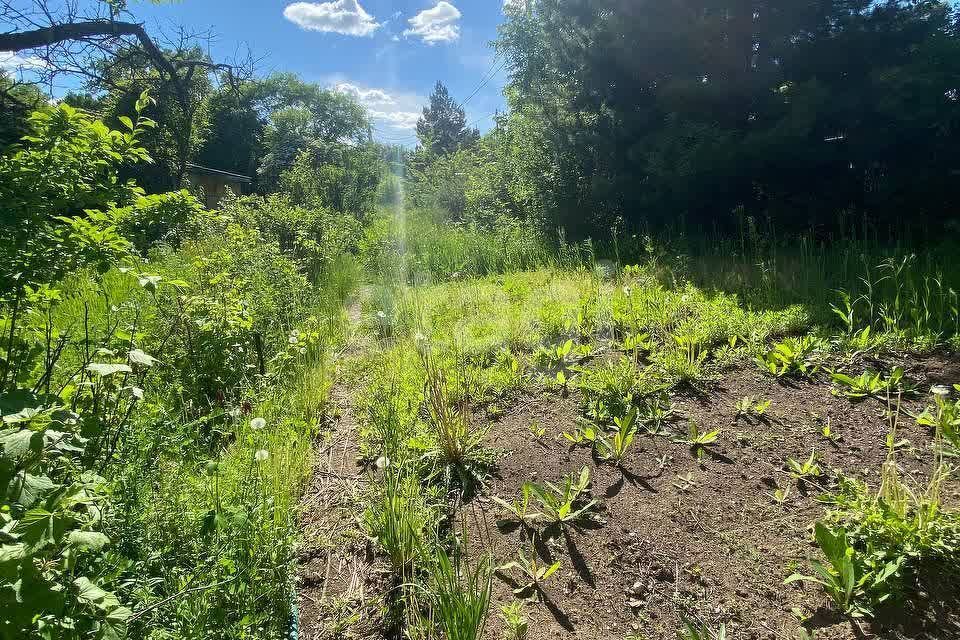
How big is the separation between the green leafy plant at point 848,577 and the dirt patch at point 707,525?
0.16ft

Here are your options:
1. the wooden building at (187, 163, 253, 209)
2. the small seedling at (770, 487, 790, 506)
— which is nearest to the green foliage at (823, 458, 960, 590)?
the small seedling at (770, 487, 790, 506)

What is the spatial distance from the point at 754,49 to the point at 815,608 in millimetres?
6730

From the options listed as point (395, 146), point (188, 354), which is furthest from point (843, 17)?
point (395, 146)

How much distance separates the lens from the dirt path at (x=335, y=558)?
1.64 meters

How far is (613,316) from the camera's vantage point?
138 inches

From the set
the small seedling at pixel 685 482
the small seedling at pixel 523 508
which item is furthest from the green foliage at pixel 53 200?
the small seedling at pixel 685 482

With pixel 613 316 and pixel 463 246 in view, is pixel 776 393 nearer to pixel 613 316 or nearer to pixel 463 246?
pixel 613 316

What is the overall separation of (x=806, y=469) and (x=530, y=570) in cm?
120

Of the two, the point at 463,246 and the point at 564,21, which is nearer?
the point at 564,21

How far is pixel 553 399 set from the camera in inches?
109

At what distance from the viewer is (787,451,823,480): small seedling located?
73.4 inches

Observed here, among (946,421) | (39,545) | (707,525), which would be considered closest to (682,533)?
(707,525)

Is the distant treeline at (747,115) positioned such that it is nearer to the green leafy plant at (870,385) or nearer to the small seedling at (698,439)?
the green leafy plant at (870,385)

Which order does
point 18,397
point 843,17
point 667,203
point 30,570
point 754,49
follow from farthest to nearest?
point 667,203
point 754,49
point 843,17
point 18,397
point 30,570
